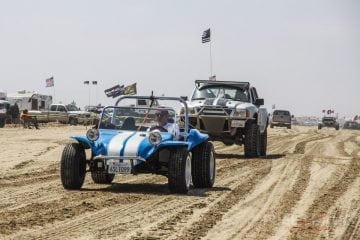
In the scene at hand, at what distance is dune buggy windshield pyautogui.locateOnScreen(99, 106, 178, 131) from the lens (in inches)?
435

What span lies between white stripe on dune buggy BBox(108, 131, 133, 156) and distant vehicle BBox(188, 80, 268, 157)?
26.7 feet

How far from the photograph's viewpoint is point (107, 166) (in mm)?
10016

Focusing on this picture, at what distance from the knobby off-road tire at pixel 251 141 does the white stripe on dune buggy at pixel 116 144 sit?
338 inches

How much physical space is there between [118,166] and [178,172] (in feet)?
2.85

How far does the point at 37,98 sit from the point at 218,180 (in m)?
43.1

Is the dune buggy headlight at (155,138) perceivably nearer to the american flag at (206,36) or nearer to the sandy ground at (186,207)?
the sandy ground at (186,207)

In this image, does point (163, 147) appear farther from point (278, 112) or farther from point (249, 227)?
point (278, 112)

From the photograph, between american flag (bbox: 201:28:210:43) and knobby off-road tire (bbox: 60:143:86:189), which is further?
american flag (bbox: 201:28:210:43)

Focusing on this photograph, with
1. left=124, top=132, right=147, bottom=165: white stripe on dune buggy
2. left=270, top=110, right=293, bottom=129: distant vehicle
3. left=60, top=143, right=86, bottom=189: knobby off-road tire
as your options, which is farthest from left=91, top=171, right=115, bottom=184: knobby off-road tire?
left=270, top=110, right=293, bottom=129: distant vehicle

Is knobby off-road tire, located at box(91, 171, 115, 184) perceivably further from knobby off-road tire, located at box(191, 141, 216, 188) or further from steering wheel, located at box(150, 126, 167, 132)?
knobby off-road tire, located at box(191, 141, 216, 188)

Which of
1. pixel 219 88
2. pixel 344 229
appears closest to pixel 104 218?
pixel 344 229

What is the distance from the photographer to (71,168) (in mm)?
10094

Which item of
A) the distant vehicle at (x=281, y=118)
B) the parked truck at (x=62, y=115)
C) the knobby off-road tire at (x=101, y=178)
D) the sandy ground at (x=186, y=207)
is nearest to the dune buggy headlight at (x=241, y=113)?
the sandy ground at (x=186, y=207)

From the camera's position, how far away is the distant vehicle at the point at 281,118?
197ft
